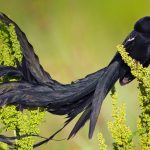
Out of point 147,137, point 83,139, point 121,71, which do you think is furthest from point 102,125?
point 147,137

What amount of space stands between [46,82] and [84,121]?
479 mm

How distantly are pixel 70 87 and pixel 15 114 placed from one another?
0.54m

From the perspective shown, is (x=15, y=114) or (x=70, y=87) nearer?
(x=15, y=114)

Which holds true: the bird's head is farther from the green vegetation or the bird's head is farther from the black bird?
the green vegetation

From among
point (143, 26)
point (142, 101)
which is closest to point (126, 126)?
point (142, 101)

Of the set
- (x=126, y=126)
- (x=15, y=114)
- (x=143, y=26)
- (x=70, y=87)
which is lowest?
(x=126, y=126)

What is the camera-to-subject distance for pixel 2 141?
4125 mm

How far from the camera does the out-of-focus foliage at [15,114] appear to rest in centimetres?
397

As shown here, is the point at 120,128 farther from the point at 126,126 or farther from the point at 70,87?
the point at 70,87

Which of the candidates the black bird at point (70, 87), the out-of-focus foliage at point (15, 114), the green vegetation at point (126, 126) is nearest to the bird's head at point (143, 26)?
the black bird at point (70, 87)

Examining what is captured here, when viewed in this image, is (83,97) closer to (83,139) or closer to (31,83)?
(31,83)

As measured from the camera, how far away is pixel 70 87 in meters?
4.43

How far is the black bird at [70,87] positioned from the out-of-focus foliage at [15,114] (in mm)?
88

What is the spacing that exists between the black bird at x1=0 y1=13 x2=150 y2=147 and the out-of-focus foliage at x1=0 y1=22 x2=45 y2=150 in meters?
0.09
